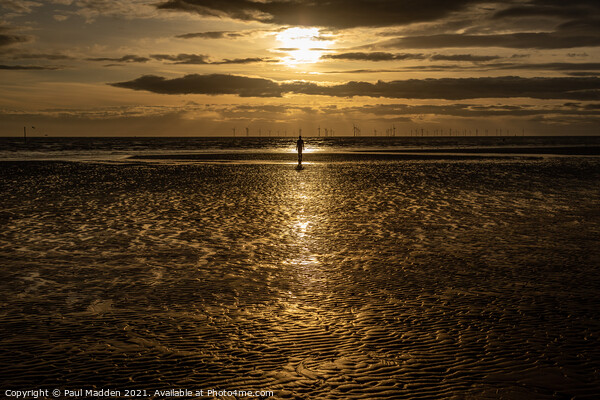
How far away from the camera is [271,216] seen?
77.2 ft

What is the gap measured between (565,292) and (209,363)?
805cm

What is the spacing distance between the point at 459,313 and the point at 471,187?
26.1 m

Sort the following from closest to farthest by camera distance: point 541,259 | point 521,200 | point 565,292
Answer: point 565,292, point 541,259, point 521,200

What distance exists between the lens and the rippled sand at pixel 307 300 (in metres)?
7.75

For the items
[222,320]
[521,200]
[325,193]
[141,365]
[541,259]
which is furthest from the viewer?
[325,193]

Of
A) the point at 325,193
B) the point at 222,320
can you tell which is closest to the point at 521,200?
the point at 325,193

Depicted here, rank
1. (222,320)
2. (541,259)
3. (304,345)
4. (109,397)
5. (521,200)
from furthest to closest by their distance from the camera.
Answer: (521,200), (541,259), (222,320), (304,345), (109,397)

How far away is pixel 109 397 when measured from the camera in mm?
7090

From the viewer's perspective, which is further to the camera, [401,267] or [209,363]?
[401,267]

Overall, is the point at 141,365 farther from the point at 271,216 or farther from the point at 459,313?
the point at 271,216

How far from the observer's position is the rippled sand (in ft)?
25.4

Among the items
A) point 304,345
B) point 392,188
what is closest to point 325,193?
point 392,188

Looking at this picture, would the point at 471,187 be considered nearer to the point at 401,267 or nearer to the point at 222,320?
the point at 401,267

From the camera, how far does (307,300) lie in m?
11.4
